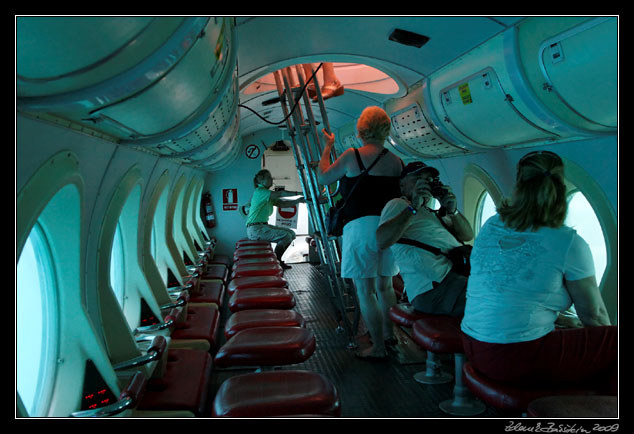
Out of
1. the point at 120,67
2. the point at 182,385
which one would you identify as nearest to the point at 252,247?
Answer: the point at 182,385

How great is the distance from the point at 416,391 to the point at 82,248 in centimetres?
213

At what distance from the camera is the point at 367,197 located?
3229mm

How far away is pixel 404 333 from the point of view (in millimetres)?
4109

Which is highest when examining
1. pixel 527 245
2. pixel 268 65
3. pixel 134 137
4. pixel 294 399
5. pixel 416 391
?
pixel 268 65

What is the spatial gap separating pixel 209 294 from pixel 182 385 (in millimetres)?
2369

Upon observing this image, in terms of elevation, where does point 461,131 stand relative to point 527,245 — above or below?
above

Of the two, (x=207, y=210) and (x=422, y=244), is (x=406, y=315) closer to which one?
(x=422, y=244)

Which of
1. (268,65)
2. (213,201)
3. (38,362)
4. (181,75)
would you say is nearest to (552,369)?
(181,75)

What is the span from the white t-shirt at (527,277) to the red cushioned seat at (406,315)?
0.97 meters

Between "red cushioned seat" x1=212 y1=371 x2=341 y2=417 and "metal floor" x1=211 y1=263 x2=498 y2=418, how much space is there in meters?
0.96

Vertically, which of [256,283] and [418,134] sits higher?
[418,134]

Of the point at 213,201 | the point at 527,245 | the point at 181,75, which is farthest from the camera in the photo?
the point at 213,201

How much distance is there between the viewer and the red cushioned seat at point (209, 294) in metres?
4.50

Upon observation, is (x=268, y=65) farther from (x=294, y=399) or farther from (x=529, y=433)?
(x=529, y=433)
